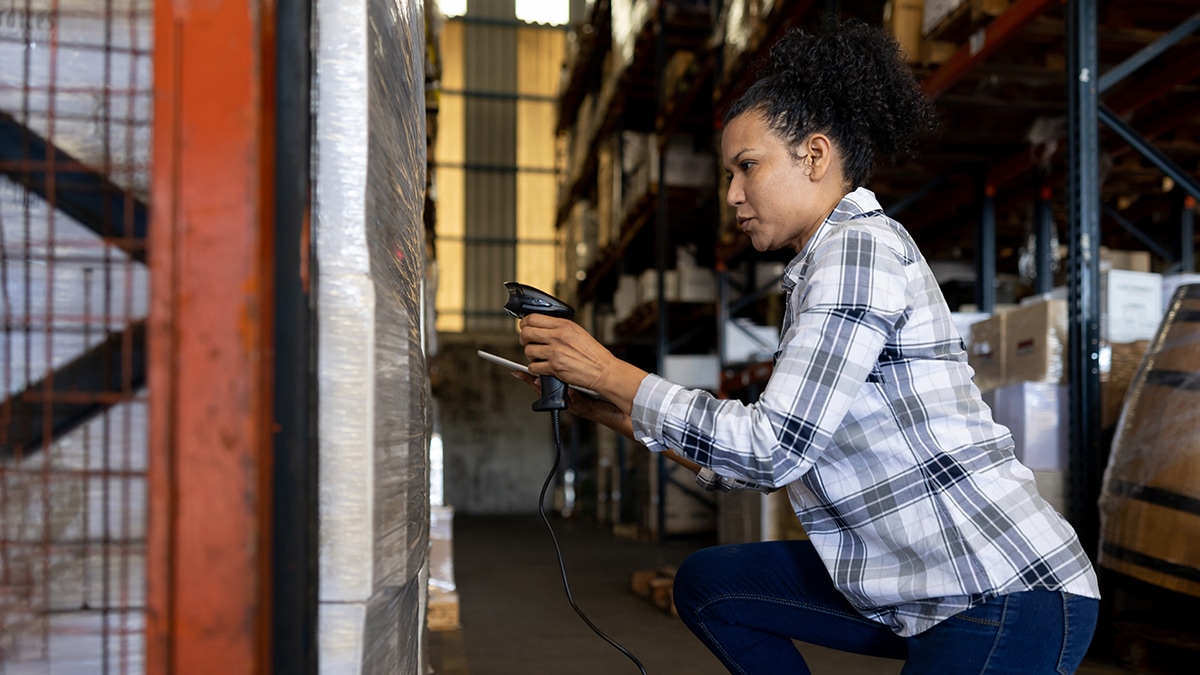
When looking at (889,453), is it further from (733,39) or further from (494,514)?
(494,514)

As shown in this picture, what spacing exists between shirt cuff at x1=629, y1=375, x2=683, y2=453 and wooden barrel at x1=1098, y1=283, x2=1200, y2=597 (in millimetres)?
2067

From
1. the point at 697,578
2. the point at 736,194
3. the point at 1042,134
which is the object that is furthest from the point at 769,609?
the point at 1042,134

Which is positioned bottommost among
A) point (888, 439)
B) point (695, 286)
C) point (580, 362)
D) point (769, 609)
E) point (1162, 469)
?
point (769, 609)

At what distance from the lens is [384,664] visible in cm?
108

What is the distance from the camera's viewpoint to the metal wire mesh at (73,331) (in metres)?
0.90

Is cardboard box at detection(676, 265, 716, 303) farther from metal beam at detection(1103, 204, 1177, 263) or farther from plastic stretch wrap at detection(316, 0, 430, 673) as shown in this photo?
plastic stretch wrap at detection(316, 0, 430, 673)

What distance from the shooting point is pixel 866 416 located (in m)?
1.39

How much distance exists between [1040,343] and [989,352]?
0.43 metres

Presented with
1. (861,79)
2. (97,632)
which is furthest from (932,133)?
(97,632)

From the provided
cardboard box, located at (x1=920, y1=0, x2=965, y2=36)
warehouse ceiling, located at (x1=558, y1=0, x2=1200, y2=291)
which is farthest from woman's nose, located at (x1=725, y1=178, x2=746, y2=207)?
cardboard box, located at (x1=920, y1=0, x2=965, y2=36)

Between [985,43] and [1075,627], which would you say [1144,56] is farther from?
[1075,627]

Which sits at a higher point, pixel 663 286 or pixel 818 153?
pixel 663 286

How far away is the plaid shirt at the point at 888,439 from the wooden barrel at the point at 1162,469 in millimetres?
1599

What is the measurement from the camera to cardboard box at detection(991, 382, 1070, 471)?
355 cm
